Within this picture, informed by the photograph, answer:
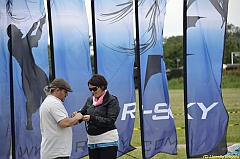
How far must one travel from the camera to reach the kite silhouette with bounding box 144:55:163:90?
6059mm

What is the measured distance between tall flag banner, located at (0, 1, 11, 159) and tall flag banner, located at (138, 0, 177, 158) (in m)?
1.72

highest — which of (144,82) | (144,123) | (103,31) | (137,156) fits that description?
(103,31)

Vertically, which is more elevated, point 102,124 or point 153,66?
point 153,66

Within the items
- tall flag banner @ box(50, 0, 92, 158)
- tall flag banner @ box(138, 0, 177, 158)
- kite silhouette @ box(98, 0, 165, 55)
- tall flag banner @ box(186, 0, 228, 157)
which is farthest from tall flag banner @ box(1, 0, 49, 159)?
tall flag banner @ box(186, 0, 228, 157)

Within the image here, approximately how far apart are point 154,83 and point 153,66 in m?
0.22

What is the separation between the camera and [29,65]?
5.98 m

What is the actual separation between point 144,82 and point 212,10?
4.15 ft

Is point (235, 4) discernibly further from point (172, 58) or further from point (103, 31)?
point (172, 58)

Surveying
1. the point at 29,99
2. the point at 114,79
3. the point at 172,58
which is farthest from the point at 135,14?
the point at 172,58

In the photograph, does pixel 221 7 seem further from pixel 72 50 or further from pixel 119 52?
pixel 72 50

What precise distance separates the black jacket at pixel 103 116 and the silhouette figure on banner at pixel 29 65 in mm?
1684

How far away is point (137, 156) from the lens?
630 centimetres

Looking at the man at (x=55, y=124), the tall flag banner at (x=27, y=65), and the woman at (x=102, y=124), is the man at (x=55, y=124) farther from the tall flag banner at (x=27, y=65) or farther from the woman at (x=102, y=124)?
the tall flag banner at (x=27, y=65)

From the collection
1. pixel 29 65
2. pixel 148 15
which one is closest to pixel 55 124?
pixel 29 65
